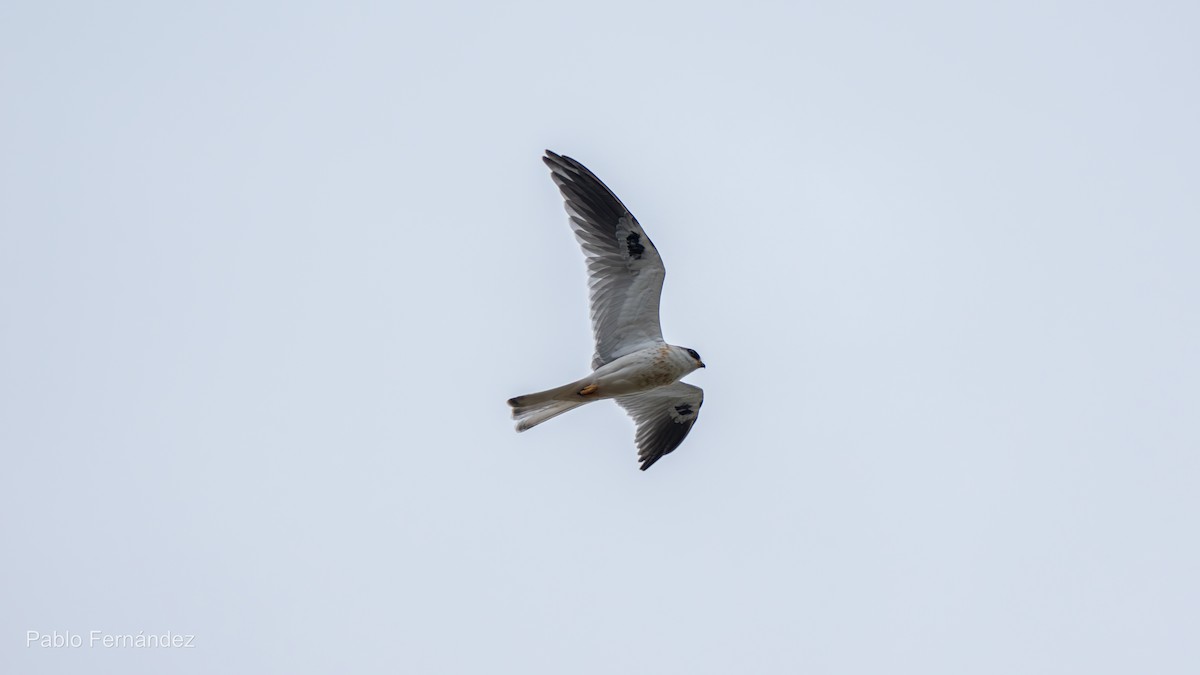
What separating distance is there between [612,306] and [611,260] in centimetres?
51

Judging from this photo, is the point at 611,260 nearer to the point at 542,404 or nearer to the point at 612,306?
the point at 612,306

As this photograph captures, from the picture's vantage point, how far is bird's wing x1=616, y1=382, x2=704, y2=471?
1658cm

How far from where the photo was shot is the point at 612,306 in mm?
15000

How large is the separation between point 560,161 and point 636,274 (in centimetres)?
143

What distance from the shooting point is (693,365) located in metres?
15.1

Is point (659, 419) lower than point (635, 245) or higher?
lower

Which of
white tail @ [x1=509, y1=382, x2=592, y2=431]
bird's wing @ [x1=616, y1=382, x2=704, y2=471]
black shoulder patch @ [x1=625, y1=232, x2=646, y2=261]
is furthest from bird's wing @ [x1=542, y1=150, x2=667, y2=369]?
bird's wing @ [x1=616, y1=382, x2=704, y2=471]

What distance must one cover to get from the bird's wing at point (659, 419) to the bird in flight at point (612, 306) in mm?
1350

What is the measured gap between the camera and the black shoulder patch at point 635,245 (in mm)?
14703

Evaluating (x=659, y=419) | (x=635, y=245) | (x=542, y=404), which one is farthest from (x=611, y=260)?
(x=659, y=419)

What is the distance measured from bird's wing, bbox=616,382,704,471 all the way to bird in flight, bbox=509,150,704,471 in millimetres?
1350

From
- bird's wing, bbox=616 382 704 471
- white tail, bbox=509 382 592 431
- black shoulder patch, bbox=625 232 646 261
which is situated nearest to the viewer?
black shoulder patch, bbox=625 232 646 261

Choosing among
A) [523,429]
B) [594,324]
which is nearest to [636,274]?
[594,324]

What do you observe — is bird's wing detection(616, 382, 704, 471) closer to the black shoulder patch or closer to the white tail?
the white tail
